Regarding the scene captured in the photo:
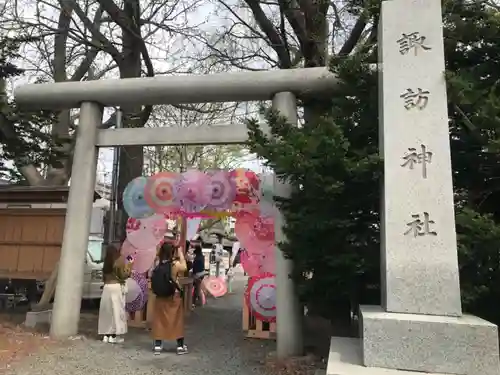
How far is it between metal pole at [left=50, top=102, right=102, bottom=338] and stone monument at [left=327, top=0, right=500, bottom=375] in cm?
428

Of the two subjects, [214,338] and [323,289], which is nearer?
[323,289]

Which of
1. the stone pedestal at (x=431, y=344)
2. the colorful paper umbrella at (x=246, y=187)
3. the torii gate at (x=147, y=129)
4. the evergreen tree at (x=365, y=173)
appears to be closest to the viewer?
Answer: the stone pedestal at (x=431, y=344)

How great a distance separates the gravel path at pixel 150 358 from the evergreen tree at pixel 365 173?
1354 mm

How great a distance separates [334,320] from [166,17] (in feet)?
27.7

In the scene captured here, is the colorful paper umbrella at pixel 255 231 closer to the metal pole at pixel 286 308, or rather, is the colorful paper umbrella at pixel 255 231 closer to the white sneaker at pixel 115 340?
the metal pole at pixel 286 308

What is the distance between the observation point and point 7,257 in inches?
336

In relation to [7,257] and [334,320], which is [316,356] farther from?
[7,257]

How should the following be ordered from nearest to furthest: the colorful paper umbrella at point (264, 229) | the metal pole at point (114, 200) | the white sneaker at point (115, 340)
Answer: the white sneaker at point (115, 340), the colorful paper umbrella at point (264, 229), the metal pole at point (114, 200)

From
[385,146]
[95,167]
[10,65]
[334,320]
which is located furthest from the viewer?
[10,65]

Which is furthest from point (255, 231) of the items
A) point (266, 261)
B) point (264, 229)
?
point (266, 261)


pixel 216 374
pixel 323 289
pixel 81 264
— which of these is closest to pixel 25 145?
pixel 81 264

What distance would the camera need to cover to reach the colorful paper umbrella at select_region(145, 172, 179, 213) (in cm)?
758

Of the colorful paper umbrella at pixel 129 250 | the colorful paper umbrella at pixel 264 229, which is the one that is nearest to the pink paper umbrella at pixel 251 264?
the colorful paper umbrella at pixel 264 229

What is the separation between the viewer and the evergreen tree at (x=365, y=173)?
14.0ft
